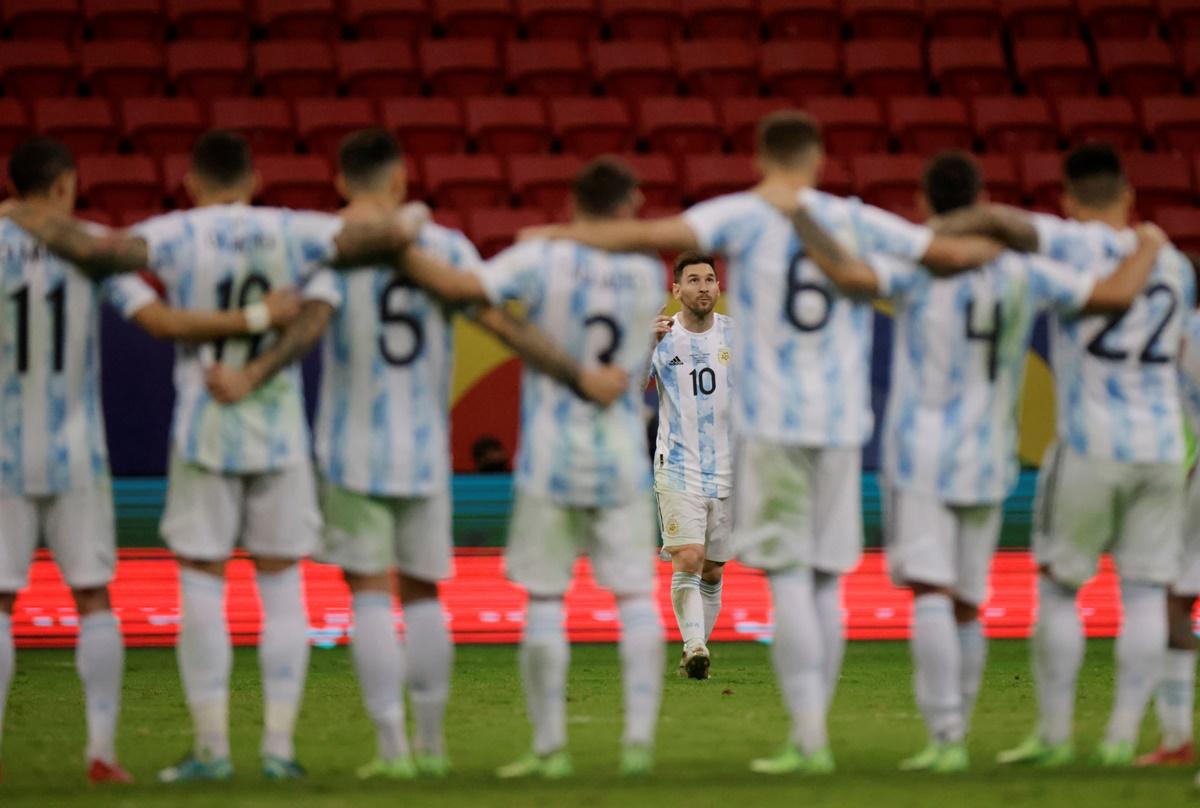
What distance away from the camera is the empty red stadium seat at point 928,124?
16.1 m

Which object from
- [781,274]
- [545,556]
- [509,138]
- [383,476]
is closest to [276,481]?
[383,476]

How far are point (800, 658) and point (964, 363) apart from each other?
1.15m

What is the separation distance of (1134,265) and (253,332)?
3.00 m

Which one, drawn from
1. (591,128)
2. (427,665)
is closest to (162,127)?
(591,128)

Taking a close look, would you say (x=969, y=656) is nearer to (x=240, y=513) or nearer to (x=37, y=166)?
(x=240, y=513)

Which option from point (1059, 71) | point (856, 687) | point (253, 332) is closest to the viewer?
point (253, 332)

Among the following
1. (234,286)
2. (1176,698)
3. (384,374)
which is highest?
(234,286)

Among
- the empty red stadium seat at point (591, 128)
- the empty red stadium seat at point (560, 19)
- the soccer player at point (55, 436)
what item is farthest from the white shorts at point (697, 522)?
the empty red stadium seat at point (560, 19)

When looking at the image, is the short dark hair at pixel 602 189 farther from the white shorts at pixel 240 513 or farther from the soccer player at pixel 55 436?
the soccer player at pixel 55 436

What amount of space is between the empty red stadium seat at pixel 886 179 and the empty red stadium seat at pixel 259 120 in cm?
511

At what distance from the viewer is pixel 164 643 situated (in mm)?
9883

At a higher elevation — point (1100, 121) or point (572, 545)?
point (1100, 121)

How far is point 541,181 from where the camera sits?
15.1 m

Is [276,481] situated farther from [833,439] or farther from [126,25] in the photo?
[126,25]
